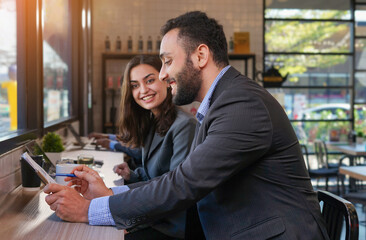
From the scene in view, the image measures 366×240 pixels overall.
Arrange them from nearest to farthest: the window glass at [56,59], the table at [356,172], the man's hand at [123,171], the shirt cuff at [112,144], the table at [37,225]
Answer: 1. the table at [37,225]
2. the man's hand at [123,171]
3. the table at [356,172]
4. the shirt cuff at [112,144]
5. the window glass at [56,59]

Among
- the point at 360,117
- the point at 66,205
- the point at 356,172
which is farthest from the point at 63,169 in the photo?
the point at 360,117

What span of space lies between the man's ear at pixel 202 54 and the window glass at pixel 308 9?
6054mm

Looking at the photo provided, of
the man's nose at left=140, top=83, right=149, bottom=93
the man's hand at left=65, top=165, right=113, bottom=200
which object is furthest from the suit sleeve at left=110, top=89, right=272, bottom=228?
the man's nose at left=140, top=83, right=149, bottom=93

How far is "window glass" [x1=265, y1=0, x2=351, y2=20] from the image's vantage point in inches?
282

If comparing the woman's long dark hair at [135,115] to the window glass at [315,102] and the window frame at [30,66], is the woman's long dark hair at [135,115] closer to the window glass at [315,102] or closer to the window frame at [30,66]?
the window frame at [30,66]

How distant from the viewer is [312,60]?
23.6 ft

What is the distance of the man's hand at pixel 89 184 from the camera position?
4.91 ft

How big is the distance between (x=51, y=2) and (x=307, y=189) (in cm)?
346

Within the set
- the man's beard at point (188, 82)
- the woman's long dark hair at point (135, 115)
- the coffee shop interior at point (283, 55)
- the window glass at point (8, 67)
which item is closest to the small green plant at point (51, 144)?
the window glass at point (8, 67)

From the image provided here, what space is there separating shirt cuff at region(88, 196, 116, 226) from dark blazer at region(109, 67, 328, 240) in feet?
0.06

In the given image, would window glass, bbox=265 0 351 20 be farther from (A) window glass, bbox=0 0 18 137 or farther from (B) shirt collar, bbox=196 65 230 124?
(B) shirt collar, bbox=196 65 230 124

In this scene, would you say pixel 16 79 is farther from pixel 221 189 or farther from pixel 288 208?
pixel 288 208

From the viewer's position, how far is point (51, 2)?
405cm

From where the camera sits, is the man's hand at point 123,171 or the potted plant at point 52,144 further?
the potted plant at point 52,144
